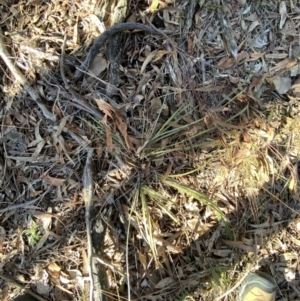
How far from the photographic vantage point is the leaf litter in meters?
2.02

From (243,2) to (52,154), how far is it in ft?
4.18

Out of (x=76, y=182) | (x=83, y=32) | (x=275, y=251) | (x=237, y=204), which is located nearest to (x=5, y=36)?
(x=83, y=32)

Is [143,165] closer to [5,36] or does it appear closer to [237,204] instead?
[237,204]

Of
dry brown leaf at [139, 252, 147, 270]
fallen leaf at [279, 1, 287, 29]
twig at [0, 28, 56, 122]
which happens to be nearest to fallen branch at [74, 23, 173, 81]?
twig at [0, 28, 56, 122]

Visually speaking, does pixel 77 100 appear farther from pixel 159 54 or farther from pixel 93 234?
pixel 93 234

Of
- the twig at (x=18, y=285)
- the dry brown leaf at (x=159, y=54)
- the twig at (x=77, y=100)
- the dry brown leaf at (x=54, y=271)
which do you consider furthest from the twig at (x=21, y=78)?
the twig at (x=18, y=285)

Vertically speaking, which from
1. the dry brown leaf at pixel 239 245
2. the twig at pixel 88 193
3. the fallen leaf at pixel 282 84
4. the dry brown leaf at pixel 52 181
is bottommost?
the dry brown leaf at pixel 239 245

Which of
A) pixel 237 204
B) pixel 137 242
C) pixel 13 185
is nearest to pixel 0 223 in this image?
pixel 13 185

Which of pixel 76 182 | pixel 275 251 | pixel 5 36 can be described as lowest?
pixel 275 251

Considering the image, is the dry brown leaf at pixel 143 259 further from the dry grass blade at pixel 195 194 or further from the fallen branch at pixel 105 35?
the fallen branch at pixel 105 35

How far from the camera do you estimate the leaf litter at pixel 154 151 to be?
202 centimetres

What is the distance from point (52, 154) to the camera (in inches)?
80.7

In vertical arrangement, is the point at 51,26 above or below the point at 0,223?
above

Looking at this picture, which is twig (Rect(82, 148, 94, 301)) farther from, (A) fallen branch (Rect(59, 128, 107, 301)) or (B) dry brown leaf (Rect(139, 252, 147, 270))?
(B) dry brown leaf (Rect(139, 252, 147, 270))
